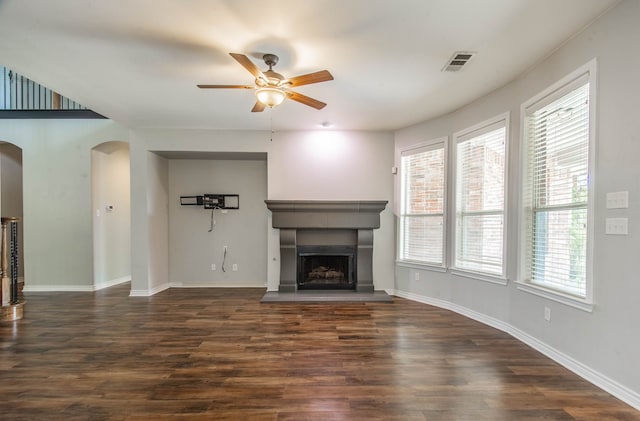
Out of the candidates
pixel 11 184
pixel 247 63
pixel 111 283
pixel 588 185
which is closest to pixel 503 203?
pixel 588 185

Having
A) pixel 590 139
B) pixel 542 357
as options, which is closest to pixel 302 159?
pixel 590 139

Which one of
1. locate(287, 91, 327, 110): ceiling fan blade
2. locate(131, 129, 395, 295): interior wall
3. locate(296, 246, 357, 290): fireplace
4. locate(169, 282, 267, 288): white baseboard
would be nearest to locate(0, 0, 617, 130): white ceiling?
locate(287, 91, 327, 110): ceiling fan blade

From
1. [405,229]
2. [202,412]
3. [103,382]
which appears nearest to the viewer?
[202,412]

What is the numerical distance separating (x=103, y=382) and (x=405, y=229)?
3999 millimetres

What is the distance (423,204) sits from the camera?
173 inches

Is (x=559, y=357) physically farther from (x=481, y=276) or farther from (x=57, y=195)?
(x=57, y=195)

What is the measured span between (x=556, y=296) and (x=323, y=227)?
2935mm

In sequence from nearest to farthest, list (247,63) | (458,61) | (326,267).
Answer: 1. (247,63)
2. (458,61)
3. (326,267)

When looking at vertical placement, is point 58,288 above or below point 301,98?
below

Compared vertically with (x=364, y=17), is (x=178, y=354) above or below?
below

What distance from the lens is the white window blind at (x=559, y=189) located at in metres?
2.37

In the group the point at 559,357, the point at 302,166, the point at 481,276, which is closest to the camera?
the point at 559,357

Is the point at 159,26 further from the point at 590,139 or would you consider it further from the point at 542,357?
the point at 542,357

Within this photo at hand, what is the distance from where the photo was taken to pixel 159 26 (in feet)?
7.07
